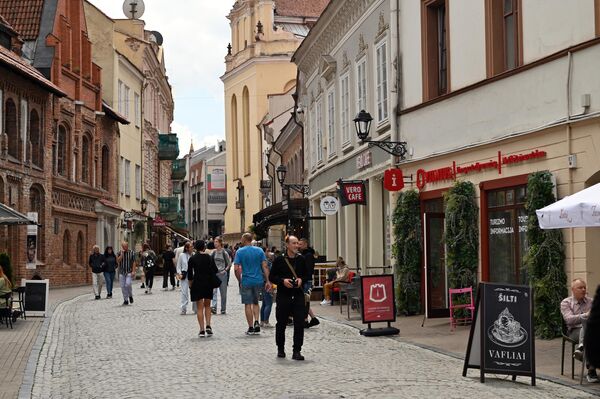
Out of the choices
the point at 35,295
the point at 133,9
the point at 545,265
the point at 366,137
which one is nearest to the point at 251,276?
the point at 545,265

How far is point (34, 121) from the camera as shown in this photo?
3797 centimetres

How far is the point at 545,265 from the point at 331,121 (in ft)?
58.4

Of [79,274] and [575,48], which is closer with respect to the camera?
[575,48]

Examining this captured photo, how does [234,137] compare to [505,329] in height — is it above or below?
above

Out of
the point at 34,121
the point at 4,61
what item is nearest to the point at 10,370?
the point at 4,61

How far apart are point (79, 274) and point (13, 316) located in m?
23.1

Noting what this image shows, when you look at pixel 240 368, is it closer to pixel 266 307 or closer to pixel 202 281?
pixel 202 281

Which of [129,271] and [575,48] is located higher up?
[575,48]

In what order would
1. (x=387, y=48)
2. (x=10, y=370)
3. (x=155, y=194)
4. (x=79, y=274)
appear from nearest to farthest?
(x=10, y=370)
(x=387, y=48)
(x=79, y=274)
(x=155, y=194)

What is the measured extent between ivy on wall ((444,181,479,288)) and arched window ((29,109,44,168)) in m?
21.8

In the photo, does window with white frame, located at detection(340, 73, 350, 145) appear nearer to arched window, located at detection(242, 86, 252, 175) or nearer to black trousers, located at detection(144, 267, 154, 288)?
black trousers, located at detection(144, 267, 154, 288)

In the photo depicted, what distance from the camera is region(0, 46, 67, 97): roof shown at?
33066 millimetres

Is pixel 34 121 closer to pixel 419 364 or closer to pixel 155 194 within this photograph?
pixel 419 364

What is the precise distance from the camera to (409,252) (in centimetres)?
2188
